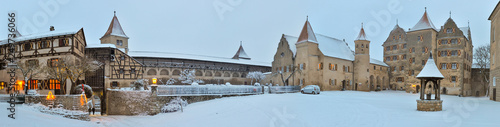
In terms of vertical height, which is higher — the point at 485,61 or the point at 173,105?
the point at 485,61

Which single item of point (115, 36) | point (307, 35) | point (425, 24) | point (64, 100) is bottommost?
point (64, 100)

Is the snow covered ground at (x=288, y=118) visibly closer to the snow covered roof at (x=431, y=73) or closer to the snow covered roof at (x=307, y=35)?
the snow covered roof at (x=431, y=73)

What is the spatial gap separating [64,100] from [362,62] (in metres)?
40.8

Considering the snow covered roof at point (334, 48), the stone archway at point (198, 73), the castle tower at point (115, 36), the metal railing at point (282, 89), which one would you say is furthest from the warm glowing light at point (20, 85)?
the snow covered roof at point (334, 48)

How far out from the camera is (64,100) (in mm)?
24062

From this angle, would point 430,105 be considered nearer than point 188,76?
Yes

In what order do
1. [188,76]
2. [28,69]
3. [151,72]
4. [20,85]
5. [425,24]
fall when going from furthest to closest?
[151,72]
[188,76]
[425,24]
[20,85]
[28,69]

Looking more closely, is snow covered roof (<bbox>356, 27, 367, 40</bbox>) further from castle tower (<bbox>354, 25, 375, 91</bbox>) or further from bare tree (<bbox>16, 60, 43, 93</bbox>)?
bare tree (<bbox>16, 60, 43, 93</bbox>)

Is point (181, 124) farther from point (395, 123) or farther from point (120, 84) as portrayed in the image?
point (120, 84)


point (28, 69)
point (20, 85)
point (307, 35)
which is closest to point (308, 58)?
point (307, 35)

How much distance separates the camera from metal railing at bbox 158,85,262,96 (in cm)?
2431

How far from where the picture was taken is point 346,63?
4781 centimetres

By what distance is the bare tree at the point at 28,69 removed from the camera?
27.4 m

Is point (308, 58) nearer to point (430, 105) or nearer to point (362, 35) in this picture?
point (362, 35)
